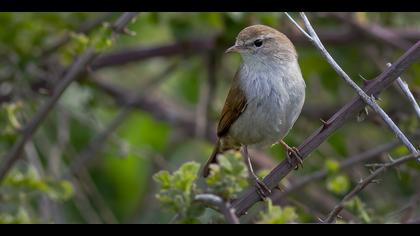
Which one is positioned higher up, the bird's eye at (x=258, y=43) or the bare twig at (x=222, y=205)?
the bare twig at (x=222, y=205)

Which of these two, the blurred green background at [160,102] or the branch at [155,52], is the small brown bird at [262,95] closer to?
the blurred green background at [160,102]

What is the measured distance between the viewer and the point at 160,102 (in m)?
7.14

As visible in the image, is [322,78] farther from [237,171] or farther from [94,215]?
[237,171]

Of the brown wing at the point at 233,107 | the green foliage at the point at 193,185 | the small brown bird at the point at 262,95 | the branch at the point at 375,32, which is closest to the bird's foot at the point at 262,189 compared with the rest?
the green foliage at the point at 193,185

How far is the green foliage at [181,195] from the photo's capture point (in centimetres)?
256

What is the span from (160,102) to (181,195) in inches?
181

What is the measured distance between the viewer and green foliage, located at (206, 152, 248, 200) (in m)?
2.38

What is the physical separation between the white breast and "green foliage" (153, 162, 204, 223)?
5.78ft

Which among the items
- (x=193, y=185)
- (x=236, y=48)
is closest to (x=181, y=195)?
(x=193, y=185)

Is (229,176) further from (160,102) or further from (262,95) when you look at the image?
(160,102)

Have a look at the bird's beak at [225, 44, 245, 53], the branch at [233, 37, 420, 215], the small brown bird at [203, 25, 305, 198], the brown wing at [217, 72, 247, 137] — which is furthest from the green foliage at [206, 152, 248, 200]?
the bird's beak at [225, 44, 245, 53]

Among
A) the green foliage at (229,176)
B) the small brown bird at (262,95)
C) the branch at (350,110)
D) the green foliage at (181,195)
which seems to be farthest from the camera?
the small brown bird at (262,95)

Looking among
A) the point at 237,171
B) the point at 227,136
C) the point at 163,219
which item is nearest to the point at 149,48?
the point at 163,219

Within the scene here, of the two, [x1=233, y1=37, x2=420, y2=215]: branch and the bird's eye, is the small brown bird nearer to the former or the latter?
the bird's eye
